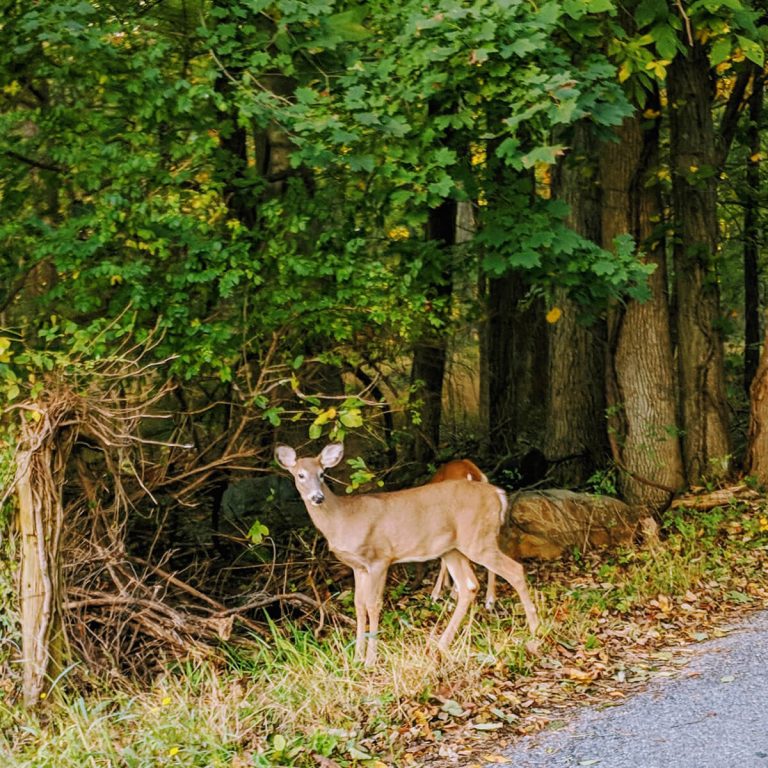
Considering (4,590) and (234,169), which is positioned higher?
(234,169)

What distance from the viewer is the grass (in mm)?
6125

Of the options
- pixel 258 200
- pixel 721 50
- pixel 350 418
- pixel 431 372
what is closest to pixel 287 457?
pixel 350 418

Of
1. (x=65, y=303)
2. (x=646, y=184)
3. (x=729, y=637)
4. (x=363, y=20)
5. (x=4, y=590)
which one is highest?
(x=363, y=20)

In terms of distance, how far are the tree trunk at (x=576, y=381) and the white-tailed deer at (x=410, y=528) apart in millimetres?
4791

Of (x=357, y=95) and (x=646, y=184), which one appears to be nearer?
(x=357, y=95)

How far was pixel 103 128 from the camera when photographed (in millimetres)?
8734

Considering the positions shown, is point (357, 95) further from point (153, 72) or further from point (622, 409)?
point (622, 409)

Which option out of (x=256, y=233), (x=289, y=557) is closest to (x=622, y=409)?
(x=289, y=557)

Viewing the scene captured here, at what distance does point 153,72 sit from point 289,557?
4.07 meters

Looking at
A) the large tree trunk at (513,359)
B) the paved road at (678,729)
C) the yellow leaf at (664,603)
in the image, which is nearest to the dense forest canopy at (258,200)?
the yellow leaf at (664,603)

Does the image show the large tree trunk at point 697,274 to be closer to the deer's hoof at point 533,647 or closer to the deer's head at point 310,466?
the deer's hoof at point 533,647

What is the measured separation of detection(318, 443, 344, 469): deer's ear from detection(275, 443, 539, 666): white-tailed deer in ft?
0.05

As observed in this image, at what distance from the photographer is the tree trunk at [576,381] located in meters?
13.5

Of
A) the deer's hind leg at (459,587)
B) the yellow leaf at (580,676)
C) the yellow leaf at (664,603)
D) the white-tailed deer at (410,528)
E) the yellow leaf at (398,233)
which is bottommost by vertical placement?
the yellow leaf at (664,603)
